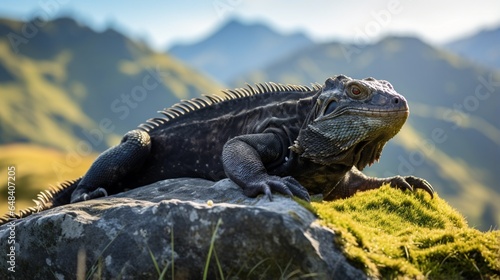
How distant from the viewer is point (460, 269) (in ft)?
23.2

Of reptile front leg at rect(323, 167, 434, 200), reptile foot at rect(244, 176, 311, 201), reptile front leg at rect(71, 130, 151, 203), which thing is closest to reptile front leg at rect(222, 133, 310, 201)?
reptile foot at rect(244, 176, 311, 201)

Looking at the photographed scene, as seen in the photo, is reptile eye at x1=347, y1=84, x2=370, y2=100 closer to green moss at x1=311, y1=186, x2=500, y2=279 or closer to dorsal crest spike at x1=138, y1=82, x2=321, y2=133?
green moss at x1=311, y1=186, x2=500, y2=279

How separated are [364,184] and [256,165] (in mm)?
3746

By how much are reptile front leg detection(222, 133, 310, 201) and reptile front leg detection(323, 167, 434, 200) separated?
1958 millimetres

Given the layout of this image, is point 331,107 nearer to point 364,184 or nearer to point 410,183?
point 364,184

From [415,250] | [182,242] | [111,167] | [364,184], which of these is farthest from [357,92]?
[111,167]

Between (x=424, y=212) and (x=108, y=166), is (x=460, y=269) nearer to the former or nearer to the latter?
(x=424, y=212)

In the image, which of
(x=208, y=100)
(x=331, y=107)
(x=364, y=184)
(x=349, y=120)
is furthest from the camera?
(x=208, y=100)

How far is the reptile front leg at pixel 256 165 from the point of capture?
313 inches

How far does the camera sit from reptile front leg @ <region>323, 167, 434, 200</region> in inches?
438

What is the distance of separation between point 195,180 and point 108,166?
2.16m

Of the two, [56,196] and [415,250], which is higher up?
[415,250]

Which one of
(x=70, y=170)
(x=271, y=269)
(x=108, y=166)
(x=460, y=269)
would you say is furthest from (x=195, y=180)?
(x=70, y=170)

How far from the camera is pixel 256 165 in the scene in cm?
872
